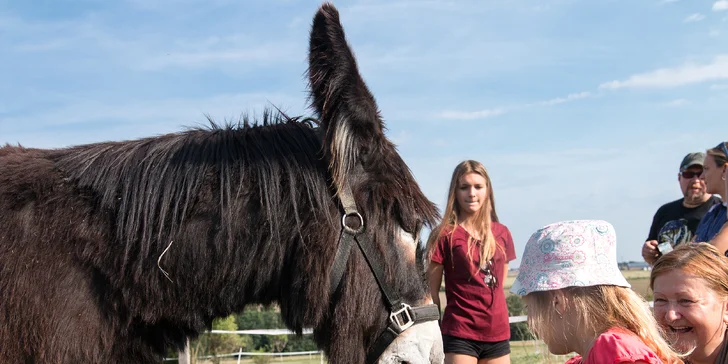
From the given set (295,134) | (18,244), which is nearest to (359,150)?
(295,134)

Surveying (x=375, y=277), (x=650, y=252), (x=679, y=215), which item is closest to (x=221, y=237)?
(x=375, y=277)

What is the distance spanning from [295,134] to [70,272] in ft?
3.32

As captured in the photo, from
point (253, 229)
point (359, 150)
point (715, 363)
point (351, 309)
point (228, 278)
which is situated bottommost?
point (715, 363)

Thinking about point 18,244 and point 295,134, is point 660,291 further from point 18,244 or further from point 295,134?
point 18,244

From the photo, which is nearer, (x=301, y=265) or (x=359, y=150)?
(x=301, y=265)

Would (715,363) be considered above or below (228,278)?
below

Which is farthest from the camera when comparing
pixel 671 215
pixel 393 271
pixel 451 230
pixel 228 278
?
pixel 671 215

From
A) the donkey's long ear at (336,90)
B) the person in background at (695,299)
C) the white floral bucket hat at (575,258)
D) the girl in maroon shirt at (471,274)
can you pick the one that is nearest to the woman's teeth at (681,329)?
the person in background at (695,299)

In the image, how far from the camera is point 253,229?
8.21 ft

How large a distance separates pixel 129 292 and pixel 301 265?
0.63 meters

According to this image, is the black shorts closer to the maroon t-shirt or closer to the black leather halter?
the maroon t-shirt

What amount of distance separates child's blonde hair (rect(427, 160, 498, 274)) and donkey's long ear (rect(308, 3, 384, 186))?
2.27 m

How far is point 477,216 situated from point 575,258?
3156 mm

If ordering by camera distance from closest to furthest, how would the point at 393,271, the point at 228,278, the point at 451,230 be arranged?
the point at 228,278
the point at 393,271
the point at 451,230
